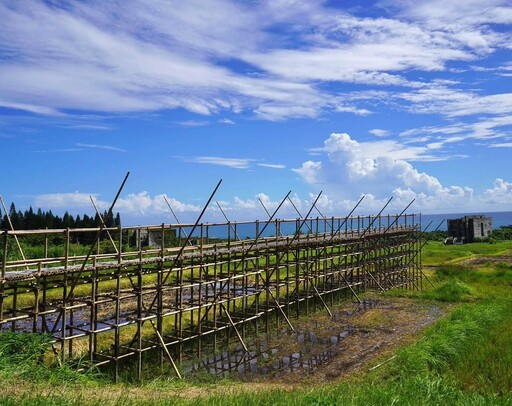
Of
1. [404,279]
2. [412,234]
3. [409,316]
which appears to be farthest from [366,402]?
[412,234]

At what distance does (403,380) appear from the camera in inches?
492

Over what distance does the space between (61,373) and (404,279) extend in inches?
1195

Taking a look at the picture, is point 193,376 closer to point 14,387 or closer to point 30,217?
point 14,387

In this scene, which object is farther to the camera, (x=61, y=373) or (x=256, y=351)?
(x=256, y=351)

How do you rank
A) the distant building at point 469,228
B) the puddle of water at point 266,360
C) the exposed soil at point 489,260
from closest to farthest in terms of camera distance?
the puddle of water at point 266,360 < the exposed soil at point 489,260 < the distant building at point 469,228

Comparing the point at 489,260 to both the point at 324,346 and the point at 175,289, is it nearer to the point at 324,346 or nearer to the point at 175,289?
the point at 324,346

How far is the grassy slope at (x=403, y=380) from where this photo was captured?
27.8ft

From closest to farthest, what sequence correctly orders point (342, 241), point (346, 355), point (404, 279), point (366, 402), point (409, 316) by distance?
1. point (366, 402)
2. point (346, 355)
3. point (409, 316)
4. point (342, 241)
5. point (404, 279)

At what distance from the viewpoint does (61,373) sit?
1088 centimetres

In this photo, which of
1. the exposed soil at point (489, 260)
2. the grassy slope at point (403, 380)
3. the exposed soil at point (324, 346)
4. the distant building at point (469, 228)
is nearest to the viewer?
the grassy slope at point (403, 380)

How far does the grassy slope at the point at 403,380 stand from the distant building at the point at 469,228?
51016 millimetres

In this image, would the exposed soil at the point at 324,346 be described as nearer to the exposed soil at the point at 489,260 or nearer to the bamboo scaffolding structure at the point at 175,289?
the bamboo scaffolding structure at the point at 175,289

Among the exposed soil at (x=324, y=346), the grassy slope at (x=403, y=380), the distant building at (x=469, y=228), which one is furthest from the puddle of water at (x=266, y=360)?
the distant building at (x=469, y=228)

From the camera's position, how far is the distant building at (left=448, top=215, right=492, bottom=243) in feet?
244
